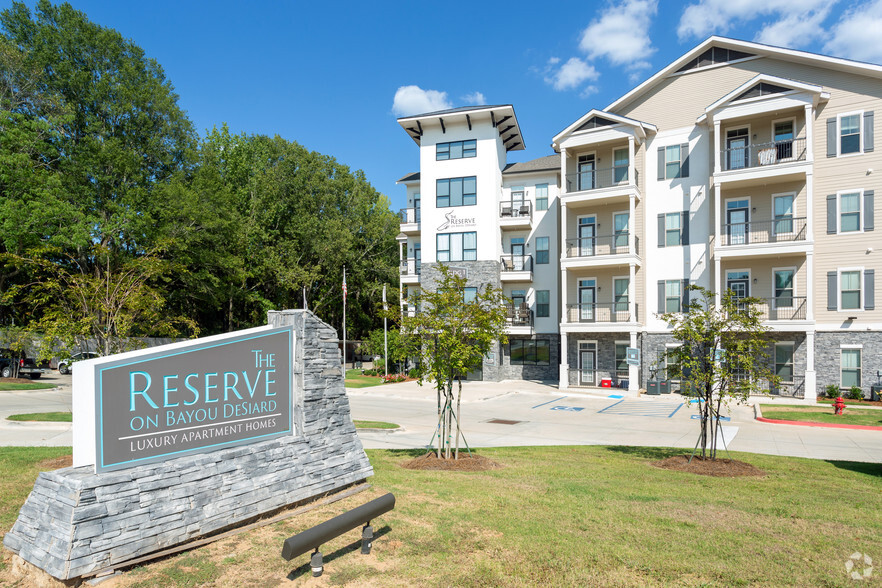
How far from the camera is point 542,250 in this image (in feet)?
116

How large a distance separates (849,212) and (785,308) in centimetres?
537

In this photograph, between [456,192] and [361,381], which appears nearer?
[361,381]

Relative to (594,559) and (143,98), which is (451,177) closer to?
(143,98)

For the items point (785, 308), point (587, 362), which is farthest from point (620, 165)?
point (587, 362)

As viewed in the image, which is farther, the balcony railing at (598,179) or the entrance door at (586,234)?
the entrance door at (586,234)

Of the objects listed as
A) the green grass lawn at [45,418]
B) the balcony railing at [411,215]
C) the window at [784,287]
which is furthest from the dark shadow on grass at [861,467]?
the balcony railing at [411,215]

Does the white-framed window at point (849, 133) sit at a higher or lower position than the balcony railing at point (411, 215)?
higher

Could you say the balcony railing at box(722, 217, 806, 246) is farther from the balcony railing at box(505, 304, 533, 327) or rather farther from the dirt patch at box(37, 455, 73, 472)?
the dirt patch at box(37, 455, 73, 472)

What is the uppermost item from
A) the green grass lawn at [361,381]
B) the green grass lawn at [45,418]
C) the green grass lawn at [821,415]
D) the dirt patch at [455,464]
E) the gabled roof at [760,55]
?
the gabled roof at [760,55]

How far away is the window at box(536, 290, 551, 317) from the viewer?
34750 millimetres

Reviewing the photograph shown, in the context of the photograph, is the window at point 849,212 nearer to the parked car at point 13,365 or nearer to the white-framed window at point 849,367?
the white-framed window at point 849,367

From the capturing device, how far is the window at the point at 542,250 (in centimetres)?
3516

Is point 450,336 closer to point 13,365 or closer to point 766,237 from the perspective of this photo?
point 766,237

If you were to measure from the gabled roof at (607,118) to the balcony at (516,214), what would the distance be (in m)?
4.46
